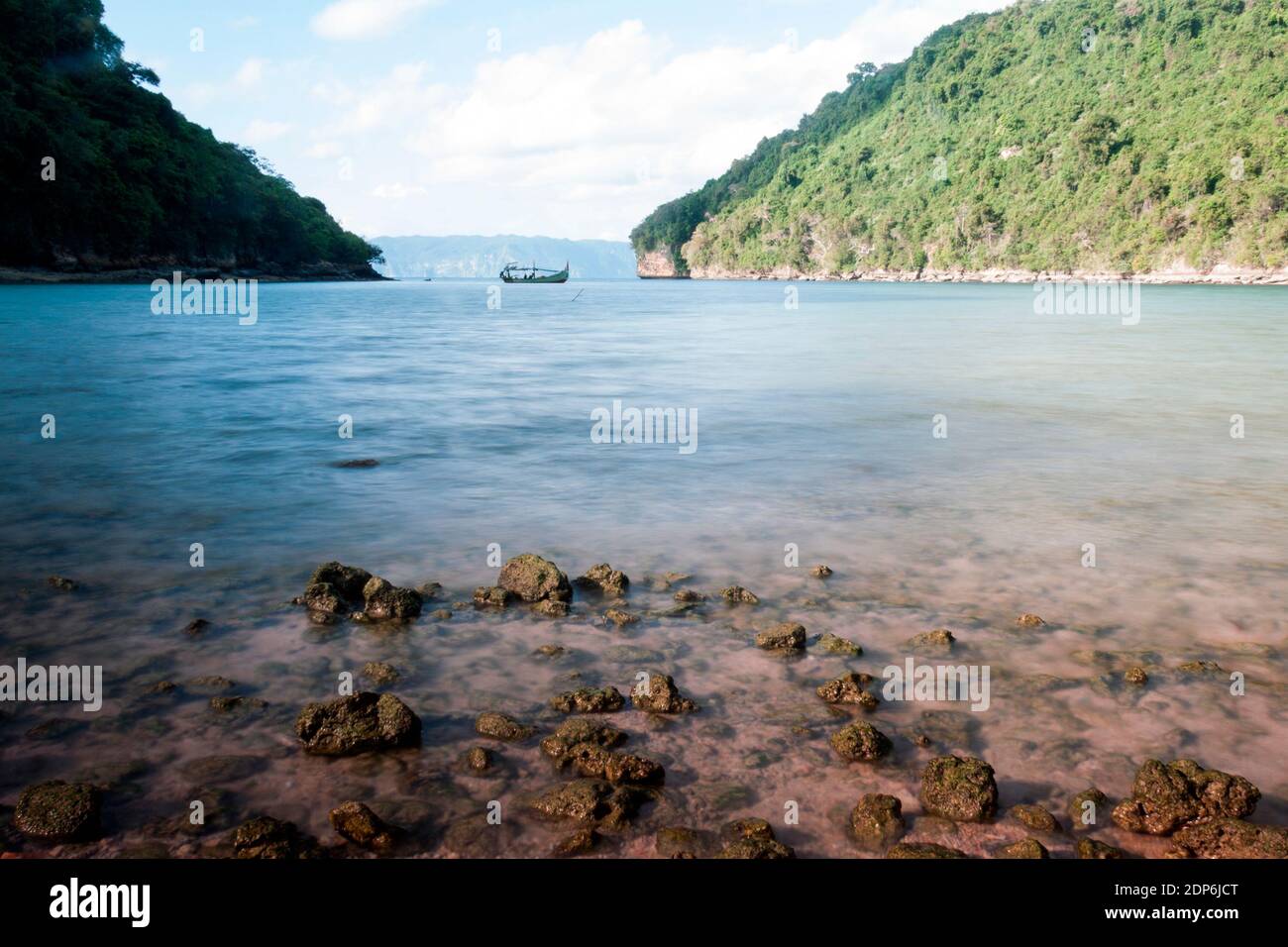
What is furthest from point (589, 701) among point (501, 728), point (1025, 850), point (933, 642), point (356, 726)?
point (933, 642)

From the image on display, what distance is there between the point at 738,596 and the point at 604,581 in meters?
1.24

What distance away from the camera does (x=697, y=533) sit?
31.1ft

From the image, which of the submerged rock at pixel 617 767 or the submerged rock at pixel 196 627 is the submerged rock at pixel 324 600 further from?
the submerged rock at pixel 617 767

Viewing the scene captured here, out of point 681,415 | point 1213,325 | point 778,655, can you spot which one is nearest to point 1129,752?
point 778,655

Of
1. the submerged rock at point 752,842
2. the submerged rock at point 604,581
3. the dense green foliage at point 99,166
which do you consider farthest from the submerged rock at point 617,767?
the dense green foliage at point 99,166

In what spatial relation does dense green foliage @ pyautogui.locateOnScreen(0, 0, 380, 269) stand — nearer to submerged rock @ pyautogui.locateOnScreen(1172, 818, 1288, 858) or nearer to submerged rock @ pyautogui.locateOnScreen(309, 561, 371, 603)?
submerged rock @ pyautogui.locateOnScreen(309, 561, 371, 603)

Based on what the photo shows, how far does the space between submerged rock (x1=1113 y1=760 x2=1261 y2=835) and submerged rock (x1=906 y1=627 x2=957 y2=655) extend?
75.7 inches

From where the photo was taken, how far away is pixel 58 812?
13.9 ft

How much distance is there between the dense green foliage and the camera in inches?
3061

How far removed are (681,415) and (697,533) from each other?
8.95 m

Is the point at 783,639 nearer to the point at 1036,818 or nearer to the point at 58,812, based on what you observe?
the point at 1036,818

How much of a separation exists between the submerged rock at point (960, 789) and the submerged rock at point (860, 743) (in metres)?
0.36

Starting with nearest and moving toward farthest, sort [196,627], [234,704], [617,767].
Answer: [617,767] < [234,704] < [196,627]

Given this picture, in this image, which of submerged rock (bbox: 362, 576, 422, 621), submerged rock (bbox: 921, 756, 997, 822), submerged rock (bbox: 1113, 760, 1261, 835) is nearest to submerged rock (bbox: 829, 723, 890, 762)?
submerged rock (bbox: 921, 756, 997, 822)
